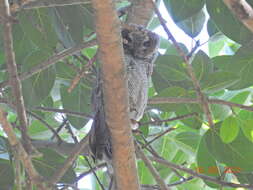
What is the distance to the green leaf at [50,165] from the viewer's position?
76.7 inches

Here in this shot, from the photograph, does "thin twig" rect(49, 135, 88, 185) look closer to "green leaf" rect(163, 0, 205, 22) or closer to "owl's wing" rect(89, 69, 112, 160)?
"owl's wing" rect(89, 69, 112, 160)

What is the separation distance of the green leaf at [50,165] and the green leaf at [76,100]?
33 cm

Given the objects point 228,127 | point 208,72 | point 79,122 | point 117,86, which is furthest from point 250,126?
point 79,122

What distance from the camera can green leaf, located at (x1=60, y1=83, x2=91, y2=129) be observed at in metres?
2.31

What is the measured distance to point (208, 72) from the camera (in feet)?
6.23

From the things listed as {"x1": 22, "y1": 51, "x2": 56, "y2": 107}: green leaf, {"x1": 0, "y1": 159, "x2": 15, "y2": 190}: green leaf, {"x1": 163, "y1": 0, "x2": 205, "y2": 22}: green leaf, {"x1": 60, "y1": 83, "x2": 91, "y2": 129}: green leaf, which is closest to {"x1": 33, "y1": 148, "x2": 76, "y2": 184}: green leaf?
{"x1": 0, "y1": 159, "x2": 15, "y2": 190}: green leaf

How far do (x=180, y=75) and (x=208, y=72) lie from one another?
0.41 feet

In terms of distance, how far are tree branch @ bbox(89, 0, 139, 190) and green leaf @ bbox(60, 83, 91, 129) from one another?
0.69m

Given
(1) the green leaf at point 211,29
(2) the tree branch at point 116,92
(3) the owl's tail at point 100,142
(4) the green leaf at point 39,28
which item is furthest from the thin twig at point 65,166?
(1) the green leaf at point 211,29

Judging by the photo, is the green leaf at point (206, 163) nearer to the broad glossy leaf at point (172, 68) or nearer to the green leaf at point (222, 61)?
the broad glossy leaf at point (172, 68)

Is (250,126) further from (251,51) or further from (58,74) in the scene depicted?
(58,74)

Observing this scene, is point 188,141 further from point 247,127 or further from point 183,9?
point 183,9

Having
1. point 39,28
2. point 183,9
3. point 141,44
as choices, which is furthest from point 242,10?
point 141,44

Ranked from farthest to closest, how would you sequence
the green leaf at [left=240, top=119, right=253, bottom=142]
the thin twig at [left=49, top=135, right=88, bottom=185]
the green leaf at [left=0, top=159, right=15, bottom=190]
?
the green leaf at [left=0, top=159, right=15, bottom=190] < the green leaf at [left=240, top=119, right=253, bottom=142] < the thin twig at [left=49, top=135, right=88, bottom=185]
